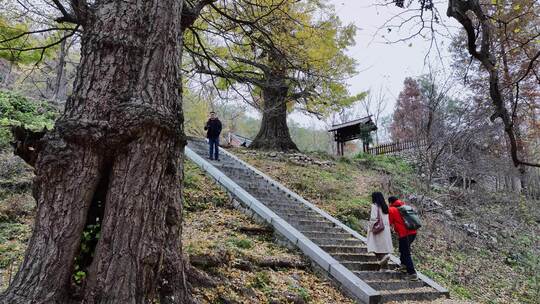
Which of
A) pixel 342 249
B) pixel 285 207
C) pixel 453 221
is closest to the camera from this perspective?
pixel 342 249

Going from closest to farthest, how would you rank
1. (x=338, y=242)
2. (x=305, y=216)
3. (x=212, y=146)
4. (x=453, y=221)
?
(x=338, y=242) → (x=305, y=216) → (x=212, y=146) → (x=453, y=221)

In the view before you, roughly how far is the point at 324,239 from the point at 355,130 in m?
20.0

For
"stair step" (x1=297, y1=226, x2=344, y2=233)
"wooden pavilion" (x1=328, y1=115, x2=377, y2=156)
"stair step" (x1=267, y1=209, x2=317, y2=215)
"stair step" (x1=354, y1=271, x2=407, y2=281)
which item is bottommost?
"stair step" (x1=354, y1=271, x2=407, y2=281)

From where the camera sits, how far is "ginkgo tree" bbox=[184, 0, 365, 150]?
315 inches

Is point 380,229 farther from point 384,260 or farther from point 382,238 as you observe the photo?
point 384,260

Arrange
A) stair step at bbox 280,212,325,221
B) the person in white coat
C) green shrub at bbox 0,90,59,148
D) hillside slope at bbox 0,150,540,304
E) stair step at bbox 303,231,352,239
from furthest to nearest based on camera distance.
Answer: green shrub at bbox 0,90,59,148
stair step at bbox 280,212,325,221
stair step at bbox 303,231,352,239
the person in white coat
hillside slope at bbox 0,150,540,304

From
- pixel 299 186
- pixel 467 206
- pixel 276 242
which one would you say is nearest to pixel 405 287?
pixel 276 242

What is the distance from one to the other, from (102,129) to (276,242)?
5.32m

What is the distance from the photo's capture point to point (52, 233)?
2.78m

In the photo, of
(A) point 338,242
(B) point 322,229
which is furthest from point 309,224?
(A) point 338,242

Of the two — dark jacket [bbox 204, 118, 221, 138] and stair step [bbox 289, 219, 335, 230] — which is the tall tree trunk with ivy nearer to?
dark jacket [bbox 204, 118, 221, 138]

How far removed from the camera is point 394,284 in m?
7.14

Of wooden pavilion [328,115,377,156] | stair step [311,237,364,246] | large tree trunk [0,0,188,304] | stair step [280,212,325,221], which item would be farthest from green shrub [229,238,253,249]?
wooden pavilion [328,115,377,156]

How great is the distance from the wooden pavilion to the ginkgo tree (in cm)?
813
